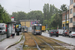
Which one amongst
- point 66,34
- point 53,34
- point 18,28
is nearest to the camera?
point 53,34

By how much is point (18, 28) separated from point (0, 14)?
36.1 meters

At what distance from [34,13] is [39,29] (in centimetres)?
9801

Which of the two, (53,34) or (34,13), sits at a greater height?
(34,13)

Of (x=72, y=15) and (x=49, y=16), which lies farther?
(x=49, y=16)

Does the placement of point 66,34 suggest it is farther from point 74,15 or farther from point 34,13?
point 34,13

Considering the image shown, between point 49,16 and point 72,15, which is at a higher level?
point 49,16

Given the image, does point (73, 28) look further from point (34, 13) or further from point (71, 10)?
point (34, 13)

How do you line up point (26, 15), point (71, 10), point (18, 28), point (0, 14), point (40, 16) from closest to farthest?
point (18, 28) < point (71, 10) < point (0, 14) < point (40, 16) < point (26, 15)

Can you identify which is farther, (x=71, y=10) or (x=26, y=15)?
(x=26, y=15)

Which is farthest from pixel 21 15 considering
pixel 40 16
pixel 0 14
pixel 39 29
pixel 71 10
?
pixel 39 29

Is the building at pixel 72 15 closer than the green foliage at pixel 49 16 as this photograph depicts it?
Yes

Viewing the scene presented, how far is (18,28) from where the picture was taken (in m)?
45.6

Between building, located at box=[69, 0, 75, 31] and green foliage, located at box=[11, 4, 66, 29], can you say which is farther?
green foliage, located at box=[11, 4, 66, 29]

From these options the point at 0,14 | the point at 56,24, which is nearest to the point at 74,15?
the point at 0,14
